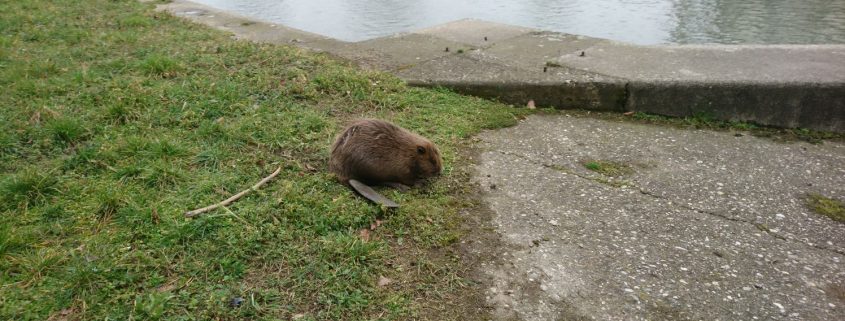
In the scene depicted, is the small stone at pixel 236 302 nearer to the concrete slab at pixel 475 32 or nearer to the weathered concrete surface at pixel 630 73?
the weathered concrete surface at pixel 630 73

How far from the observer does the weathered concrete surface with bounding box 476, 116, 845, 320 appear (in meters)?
2.45

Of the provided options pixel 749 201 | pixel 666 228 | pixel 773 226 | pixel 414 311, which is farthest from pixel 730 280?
pixel 414 311

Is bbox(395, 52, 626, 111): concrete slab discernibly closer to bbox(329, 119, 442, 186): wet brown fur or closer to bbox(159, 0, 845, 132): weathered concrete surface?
bbox(159, 0, 845, 132): weathered concrete surface

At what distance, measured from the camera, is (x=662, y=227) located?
118 inches

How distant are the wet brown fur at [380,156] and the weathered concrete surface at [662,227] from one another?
1.36 feet

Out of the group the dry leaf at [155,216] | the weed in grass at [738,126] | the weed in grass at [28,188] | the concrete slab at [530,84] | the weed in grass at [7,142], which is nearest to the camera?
the dry leaf at [155,216]

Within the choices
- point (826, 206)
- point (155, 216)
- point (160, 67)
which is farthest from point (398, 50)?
point (826, 206)

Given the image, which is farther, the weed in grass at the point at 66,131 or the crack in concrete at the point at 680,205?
the weed in grass at the point at 66,131

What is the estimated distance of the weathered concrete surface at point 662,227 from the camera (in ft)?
8.03

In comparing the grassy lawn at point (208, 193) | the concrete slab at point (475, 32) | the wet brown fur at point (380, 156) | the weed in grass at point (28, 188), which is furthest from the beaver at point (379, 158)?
the concrete slab at point (475, 32)

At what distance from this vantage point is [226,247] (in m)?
2.63

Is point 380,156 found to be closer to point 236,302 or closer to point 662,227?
point 236,302

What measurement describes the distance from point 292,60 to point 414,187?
239 cm

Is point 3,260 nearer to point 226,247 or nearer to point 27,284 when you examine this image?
point 27,284
